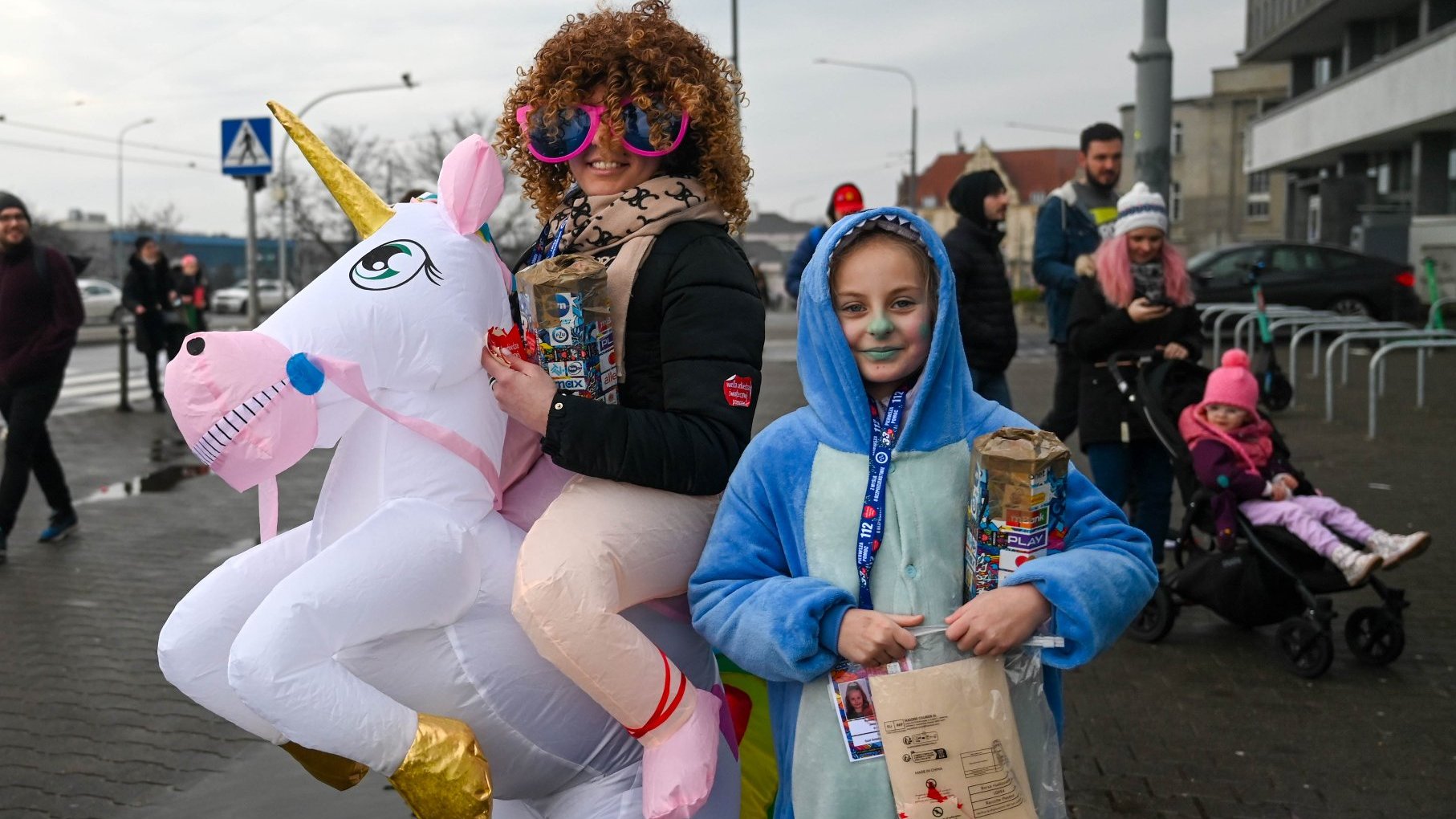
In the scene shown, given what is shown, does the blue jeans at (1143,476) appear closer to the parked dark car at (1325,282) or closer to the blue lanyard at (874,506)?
the blue lanyard at (874,506)

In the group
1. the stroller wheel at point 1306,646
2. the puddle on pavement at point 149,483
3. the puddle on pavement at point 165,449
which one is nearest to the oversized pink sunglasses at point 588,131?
the stroller wheel at point 1306,646

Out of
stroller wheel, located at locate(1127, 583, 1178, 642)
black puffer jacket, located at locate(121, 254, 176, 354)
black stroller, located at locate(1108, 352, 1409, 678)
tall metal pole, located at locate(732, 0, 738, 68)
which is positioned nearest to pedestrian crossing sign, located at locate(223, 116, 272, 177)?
black puffer jacket, located at locate(121, 254, 176, 354)

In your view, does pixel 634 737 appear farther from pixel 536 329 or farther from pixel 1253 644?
pixel 1253 644

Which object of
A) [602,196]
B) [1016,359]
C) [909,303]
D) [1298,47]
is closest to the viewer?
[909,303]

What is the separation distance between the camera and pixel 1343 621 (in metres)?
6.03

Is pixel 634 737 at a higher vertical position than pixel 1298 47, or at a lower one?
lower

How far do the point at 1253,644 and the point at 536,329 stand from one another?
4.31 meters

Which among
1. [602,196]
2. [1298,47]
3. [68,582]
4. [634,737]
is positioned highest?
[1298,47]

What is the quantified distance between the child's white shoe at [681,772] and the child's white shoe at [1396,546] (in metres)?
3.61

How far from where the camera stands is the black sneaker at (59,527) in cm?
808

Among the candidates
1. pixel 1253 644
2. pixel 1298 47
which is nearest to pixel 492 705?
pixel 1253 644

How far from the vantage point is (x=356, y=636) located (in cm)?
241

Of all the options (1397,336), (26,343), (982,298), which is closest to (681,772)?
(982,298)

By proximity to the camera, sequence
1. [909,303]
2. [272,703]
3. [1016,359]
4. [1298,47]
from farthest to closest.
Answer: [1298,47], [1016,359], [909,303], [272,703]
